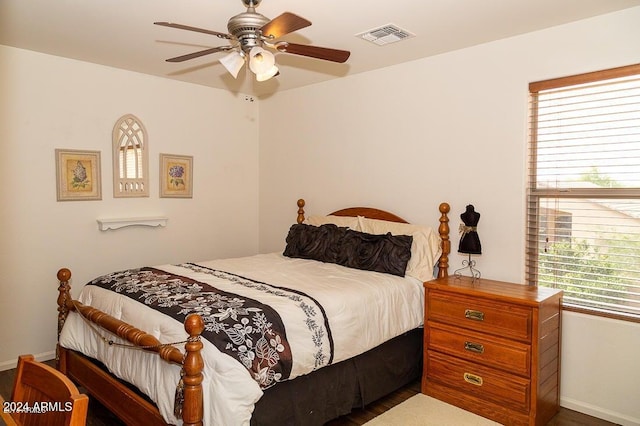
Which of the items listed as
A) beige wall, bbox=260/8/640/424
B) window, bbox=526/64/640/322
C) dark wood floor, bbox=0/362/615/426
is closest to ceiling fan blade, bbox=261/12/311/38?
beige wall, bbox=260/8/640/424

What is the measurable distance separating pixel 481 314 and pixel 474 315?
5 cm

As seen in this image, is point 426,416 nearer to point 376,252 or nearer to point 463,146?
point 376,252

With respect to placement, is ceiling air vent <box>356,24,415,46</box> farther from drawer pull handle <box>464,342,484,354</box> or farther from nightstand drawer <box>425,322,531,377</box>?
drawer pull handle <box>464,342,484,354</box>

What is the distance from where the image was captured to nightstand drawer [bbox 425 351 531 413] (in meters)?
2.62

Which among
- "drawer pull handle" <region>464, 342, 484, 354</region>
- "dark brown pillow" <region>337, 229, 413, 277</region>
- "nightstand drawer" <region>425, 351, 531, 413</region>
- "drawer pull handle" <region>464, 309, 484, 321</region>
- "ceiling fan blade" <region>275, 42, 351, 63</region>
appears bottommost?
"nightstand drawer" <region>425, 351, 531, 413</region>

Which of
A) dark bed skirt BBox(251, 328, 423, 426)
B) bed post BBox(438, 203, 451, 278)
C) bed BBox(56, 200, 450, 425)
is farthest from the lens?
bed post BBox(438, 203, 451, 278)

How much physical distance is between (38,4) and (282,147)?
262 cm

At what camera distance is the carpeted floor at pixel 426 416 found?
2.67 m

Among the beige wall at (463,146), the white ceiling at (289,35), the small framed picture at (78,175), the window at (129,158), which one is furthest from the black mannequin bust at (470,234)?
the small framed picture at (78,175)

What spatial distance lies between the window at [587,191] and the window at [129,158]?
332 centimetres

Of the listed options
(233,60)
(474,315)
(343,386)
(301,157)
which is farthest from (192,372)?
(301,157)

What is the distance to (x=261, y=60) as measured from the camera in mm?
2205

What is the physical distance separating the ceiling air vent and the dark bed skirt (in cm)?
211

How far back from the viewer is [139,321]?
2.39m
